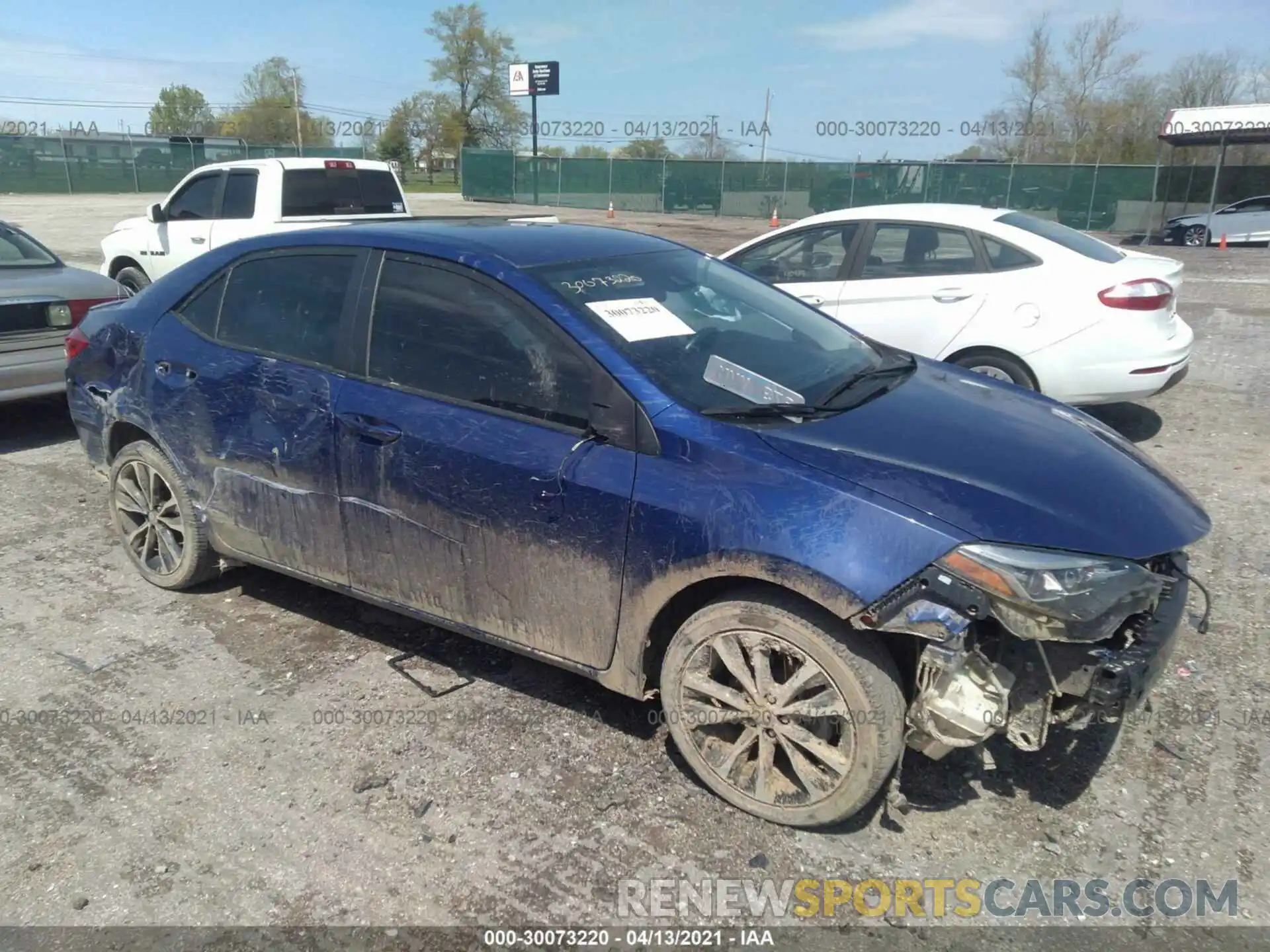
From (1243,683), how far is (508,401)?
3027 millimetres

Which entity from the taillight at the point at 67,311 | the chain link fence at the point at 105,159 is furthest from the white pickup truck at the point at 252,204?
the chain link fence at the point at 105,159

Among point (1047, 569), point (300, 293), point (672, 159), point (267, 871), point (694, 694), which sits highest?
point (672, 159)

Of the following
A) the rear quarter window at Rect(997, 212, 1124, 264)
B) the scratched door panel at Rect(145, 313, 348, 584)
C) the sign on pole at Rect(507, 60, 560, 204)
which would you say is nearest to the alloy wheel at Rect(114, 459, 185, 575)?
the scratched door panel at Rect(145, 313, 348, 584)

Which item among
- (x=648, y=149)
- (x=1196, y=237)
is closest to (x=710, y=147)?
(x=648, y=149)

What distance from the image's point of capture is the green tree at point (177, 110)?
3216 inches

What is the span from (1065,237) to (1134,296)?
28.9 inches

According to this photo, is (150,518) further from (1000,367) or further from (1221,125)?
(1221,125)

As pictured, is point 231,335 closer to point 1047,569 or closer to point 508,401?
point 508,401

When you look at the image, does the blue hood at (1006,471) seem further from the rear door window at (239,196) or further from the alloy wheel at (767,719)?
the rear door window at (239,196)

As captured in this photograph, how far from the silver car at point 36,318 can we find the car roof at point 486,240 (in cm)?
319

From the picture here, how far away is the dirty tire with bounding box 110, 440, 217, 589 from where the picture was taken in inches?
164

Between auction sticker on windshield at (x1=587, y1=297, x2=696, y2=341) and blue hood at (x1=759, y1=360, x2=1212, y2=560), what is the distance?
603 millimetres

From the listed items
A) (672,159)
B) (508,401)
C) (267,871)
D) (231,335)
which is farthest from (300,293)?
(672,159)

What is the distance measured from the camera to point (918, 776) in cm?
307
